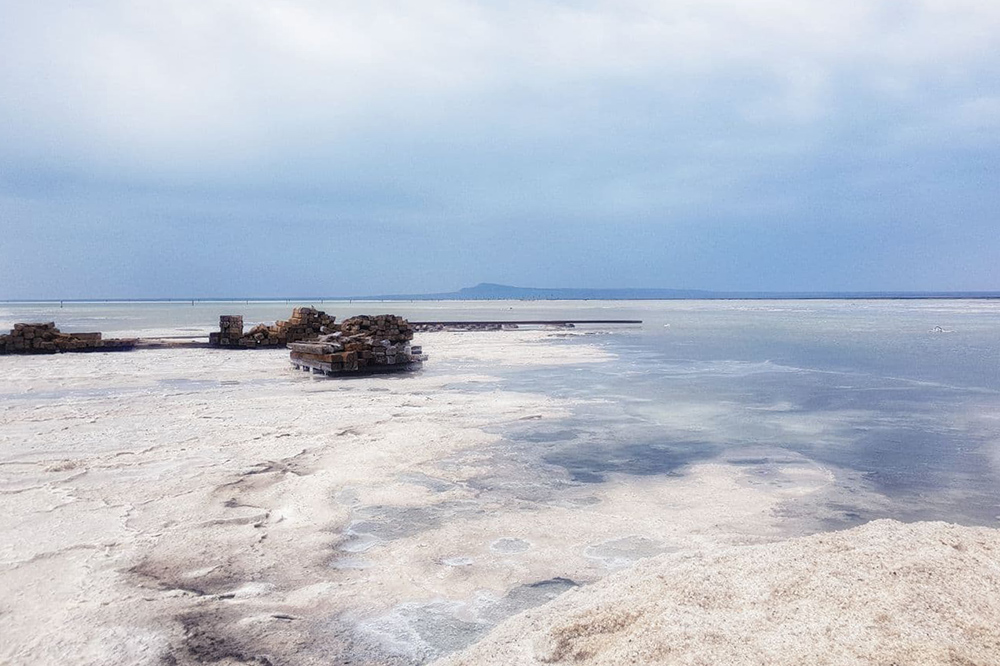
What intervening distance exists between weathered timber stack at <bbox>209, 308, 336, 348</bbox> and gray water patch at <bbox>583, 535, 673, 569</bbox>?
832 inches

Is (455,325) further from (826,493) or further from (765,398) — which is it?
(826,493)

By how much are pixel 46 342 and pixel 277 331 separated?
797cm

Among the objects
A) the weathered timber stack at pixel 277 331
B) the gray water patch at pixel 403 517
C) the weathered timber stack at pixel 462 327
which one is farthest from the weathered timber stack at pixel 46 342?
the gray water patch at pixel 403 517

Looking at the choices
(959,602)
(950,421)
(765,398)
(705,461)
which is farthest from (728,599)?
(765,398)

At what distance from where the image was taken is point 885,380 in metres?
14.3

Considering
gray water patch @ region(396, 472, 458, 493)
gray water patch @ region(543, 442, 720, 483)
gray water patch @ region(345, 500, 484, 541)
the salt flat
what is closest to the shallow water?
gray water patch @ region(543, 442, 720, 483)

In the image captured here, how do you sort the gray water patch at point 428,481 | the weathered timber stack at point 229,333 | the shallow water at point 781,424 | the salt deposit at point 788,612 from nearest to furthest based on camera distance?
the salt deposit at point 788,612 → the gray water patch at point 428,481 → the shallow water at point 781,424 → the weathered timber stack at point 229,333

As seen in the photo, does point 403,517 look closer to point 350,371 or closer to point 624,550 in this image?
point 624,550

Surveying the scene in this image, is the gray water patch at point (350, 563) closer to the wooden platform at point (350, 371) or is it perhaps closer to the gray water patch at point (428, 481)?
the gray water patch at point (428, 481)

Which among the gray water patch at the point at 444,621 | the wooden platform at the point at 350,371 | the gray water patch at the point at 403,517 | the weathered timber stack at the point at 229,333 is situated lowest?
the gray water patch at the point at 444,621

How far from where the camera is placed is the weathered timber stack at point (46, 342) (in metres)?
22.4

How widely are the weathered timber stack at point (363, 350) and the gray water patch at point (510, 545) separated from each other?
39.4ft

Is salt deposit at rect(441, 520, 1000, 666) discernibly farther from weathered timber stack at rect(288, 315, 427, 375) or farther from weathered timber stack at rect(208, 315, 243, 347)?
weathered timber stack at rect(208, 315, 243, 347)

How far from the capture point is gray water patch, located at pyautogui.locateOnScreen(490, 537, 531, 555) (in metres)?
4.46
